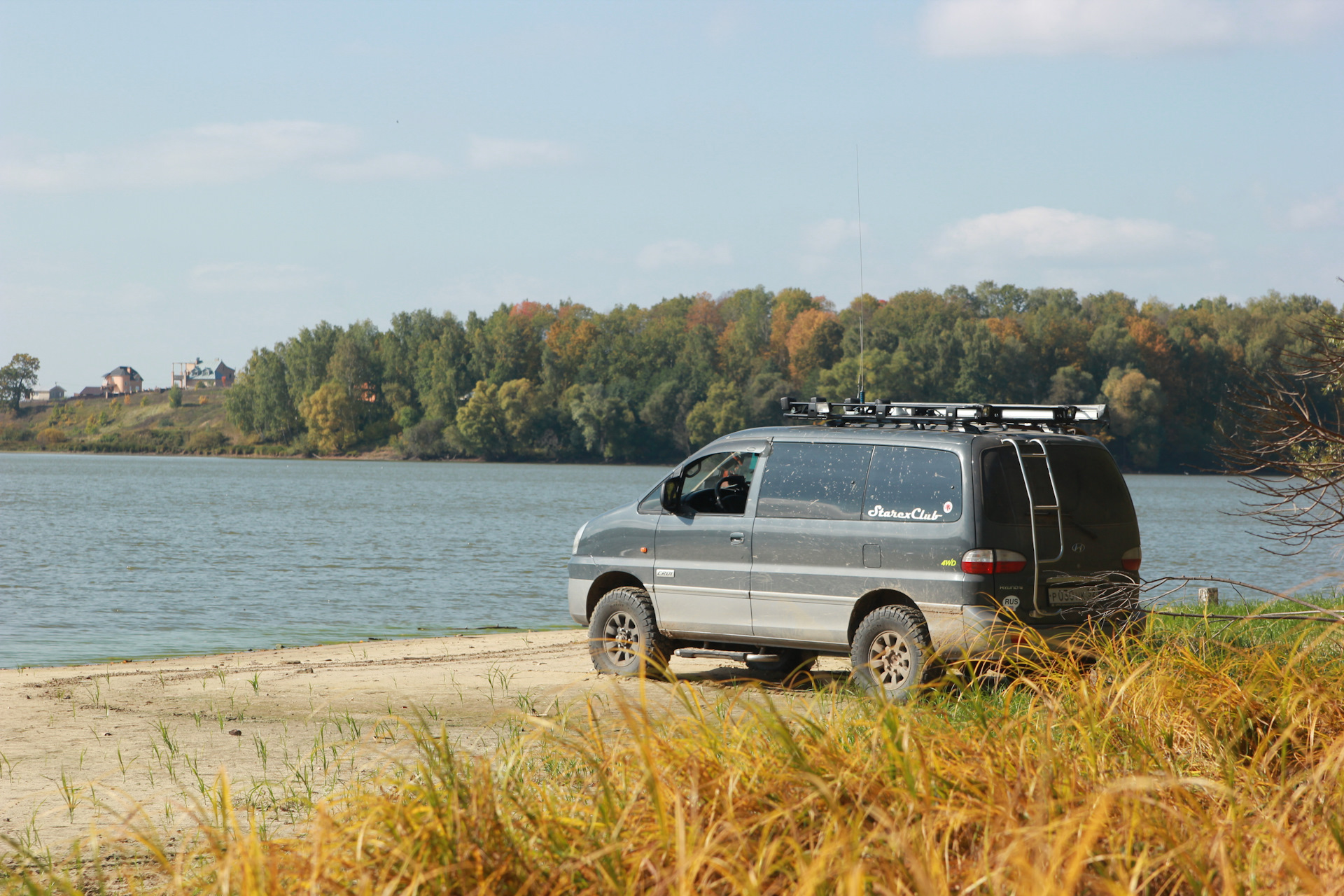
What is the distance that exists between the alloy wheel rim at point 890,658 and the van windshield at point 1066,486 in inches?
43.3

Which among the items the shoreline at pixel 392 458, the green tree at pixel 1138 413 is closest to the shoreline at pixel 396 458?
the shoreline at pixel 392 458

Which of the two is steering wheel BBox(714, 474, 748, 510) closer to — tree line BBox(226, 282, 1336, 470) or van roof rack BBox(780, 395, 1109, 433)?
van roof rack BBox(780, 395, 1109, 433)

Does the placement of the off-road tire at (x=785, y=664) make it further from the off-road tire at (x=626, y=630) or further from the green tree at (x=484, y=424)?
the green tree at (x=484, y=424)

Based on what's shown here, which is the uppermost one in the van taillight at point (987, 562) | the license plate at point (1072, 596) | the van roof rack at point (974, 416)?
the van roof rack at point (974, 416)

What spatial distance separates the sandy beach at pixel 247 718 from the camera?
6.39 meters

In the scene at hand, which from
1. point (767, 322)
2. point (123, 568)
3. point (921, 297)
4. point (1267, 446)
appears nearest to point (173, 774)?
point (1267, 446)

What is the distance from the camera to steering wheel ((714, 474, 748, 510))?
1081cm

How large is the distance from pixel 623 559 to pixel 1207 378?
334ft

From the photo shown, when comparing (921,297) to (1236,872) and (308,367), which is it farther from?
(1236,872)

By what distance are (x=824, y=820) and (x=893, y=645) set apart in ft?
18.1

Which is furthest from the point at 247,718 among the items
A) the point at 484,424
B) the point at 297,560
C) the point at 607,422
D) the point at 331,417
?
the point at 331,417

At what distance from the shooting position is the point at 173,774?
714cm

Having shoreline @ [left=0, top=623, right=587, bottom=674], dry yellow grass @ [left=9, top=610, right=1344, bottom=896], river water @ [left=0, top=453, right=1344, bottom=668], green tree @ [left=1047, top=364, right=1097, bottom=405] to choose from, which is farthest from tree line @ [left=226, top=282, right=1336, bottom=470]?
dry yellow grass @ [left=9, top=610, right=1344, bottom=896]

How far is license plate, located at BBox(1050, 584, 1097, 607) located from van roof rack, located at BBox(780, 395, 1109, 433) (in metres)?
1.28
